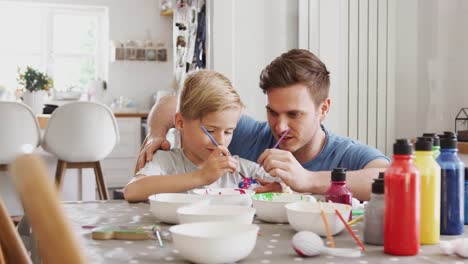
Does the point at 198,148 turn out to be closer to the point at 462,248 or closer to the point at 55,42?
the point at 462,248

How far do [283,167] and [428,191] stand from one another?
17.6 inches

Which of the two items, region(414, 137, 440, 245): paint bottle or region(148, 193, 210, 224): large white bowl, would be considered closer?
region(414, 137, 440, 245): paint bottle

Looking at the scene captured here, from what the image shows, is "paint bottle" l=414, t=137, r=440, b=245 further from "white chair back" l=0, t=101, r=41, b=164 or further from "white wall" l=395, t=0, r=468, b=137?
"white chair back" l=0, t=101, r=41, b=164

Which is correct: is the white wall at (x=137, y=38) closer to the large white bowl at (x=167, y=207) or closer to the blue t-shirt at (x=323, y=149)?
the blue t-shirt at (x=323, y=149)

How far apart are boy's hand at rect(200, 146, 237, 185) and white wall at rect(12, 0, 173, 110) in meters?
5.24

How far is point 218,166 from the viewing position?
140cm

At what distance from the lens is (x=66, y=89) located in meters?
6.55

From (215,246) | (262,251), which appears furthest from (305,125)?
(215,246)

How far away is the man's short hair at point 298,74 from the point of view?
1715 millimetres

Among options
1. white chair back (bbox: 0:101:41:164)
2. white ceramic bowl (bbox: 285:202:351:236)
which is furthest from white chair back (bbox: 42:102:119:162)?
white ceramic bowl (bbox: 285:202:351:236)

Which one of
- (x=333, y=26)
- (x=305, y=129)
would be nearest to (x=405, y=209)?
(x=305, y=129)

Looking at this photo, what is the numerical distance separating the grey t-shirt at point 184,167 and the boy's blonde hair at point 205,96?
152 millimetres

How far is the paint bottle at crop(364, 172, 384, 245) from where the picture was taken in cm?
96

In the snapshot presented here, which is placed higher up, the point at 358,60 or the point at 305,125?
the point at 358,60
